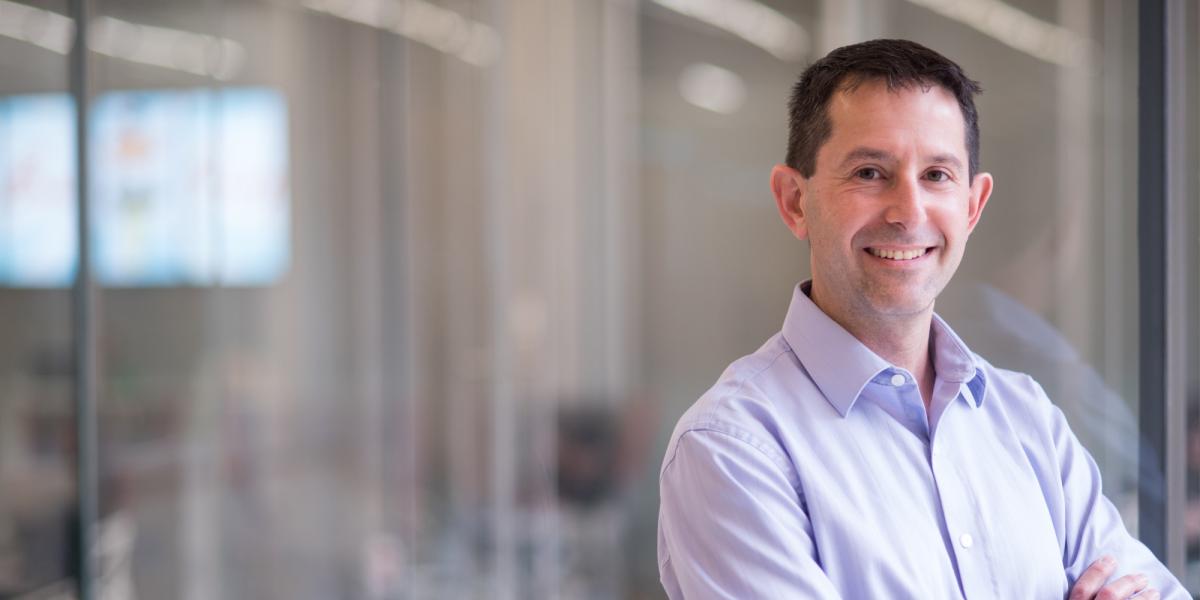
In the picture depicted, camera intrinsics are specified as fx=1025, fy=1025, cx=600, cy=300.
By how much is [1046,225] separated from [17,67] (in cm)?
338

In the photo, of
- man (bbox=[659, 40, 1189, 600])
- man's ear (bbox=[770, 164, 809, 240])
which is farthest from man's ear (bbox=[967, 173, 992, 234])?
man's ear (bbox=[770, 164, 809, 240])

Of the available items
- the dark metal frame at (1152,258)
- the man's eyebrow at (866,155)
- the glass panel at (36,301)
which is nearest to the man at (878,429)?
the man's eyebrow at (866,155)

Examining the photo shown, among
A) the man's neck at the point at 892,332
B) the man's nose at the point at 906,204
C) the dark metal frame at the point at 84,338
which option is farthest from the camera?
the dark metal frame at the point at 84,338

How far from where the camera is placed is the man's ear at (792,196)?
162 centimetres

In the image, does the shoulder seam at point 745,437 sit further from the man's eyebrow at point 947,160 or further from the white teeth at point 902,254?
the man's eyebrow at point 947,160

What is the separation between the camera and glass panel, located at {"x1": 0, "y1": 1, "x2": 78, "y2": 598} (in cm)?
353

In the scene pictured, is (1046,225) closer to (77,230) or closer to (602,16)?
(602,16)

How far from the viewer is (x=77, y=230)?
379cm

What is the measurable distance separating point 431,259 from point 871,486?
160 inches

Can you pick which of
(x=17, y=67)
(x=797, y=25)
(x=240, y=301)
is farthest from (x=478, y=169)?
(x=17, y=67)

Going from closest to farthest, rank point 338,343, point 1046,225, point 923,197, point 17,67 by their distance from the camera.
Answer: point 923,197 < point 1046,225 < point 17,67 < point 338,343

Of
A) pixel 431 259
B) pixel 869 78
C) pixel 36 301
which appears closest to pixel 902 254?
pixel 869 78

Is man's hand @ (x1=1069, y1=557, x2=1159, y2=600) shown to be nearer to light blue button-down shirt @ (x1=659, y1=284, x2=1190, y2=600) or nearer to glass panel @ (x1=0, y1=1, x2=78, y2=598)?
light blue button-down shirt @ (x1=659, y1=284, x2=1190, y2=600)

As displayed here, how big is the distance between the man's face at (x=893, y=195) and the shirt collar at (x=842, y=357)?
63mm
